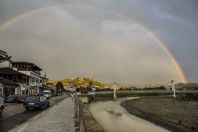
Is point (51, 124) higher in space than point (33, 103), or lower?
lower

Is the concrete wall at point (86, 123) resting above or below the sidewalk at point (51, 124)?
above

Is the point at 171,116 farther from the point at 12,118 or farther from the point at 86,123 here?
the point at 86,123

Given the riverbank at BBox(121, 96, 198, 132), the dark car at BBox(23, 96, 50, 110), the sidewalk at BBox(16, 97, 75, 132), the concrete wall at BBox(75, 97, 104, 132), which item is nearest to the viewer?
the concrete wall at BBox(75, 97, 104, 132)

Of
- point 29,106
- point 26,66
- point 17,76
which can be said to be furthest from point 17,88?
point 29,106

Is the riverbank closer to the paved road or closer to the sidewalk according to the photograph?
the sidewalk

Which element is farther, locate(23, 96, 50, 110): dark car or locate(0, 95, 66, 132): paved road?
locate(23, 96, 50, 110): dark car

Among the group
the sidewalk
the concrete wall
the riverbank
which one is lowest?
the riverbank

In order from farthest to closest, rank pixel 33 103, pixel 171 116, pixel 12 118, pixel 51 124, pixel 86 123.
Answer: pixel 171 116 → pixel 33 103 → pixel 12 118 → pixel 51 124 → pixel 86 123

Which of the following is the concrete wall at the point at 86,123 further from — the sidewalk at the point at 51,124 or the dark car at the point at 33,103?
the dark car at the point at 33,103

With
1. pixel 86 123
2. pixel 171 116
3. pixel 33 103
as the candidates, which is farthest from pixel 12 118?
pixel 171 116

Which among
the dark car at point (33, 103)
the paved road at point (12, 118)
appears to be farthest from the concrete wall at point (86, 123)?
the dark car at point (33, 103)

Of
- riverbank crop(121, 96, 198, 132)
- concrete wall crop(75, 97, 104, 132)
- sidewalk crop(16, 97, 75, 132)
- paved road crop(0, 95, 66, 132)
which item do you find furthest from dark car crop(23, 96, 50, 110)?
concrete wall crop(75, 97, 104, 132)

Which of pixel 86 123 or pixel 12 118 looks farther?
pixel 12 118

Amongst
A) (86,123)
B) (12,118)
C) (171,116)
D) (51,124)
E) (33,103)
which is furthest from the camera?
(171,116)
